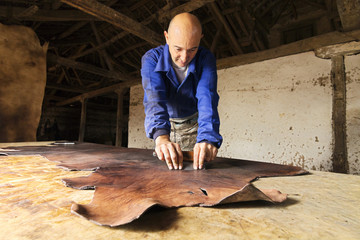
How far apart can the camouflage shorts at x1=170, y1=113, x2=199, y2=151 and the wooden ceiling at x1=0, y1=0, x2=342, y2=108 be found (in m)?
1.68

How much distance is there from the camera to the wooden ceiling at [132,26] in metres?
3.26

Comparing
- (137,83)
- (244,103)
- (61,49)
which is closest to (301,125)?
(244,103)

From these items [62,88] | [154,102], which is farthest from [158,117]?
[62,88]

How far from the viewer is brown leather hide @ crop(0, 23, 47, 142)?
3.28 metres

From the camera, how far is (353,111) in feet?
9.48

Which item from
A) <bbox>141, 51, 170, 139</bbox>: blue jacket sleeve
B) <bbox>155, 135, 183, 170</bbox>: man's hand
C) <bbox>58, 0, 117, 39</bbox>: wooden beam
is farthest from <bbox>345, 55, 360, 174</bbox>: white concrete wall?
<bbox>58, 0, 117, 39</bbox>: wooden beam

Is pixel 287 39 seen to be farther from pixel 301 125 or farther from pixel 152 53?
pixel 152 53

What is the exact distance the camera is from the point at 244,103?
3865mm

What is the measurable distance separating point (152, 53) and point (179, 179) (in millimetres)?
1267

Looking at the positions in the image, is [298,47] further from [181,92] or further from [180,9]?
[181,92]

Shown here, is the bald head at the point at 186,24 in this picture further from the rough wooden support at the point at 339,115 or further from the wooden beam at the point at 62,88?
the wooden beam at the point at 62,88

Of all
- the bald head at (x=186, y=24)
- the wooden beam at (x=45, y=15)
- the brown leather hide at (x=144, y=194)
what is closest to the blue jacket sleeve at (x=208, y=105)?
the bald head at (x=186, y=24)

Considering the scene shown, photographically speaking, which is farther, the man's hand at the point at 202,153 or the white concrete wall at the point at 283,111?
the white concrete wall at the point at 283,111

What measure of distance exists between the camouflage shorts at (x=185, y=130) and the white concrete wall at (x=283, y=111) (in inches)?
77.3
